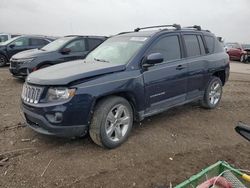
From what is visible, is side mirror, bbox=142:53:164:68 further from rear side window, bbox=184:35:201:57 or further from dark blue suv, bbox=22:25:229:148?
rear side window, bbox=184:35:201:57

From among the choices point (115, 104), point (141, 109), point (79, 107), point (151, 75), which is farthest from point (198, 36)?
point (79, 107)

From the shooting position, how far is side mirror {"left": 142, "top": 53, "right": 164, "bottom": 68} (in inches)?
188

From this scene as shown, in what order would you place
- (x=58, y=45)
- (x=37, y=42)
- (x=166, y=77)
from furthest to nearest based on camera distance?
1. (x=37, y=42)
2. (x=58, y=45)
3. (x=166, y=77)

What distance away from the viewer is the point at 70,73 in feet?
14.1

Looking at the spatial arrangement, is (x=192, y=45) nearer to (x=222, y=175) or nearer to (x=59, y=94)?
(x=59, y=94)

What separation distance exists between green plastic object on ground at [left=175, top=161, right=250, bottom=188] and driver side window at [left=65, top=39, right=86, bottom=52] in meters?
8.49

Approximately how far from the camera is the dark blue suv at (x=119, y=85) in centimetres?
409

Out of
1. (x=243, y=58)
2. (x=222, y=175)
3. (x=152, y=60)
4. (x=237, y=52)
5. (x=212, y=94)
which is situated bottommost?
(x=243, y=58)

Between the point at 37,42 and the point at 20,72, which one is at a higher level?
the point at 37,42

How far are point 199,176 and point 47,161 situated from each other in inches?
90.2

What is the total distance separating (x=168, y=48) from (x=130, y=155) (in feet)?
7.42

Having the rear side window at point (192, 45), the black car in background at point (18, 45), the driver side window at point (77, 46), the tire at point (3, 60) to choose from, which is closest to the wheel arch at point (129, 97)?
the rear side window at point (192, 45)

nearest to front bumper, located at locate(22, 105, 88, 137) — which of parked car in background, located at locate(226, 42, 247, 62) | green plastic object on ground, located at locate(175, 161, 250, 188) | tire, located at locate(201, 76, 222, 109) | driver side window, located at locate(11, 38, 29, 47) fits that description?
green plastic object on ground, located at locate(175, 161, 250, 188)

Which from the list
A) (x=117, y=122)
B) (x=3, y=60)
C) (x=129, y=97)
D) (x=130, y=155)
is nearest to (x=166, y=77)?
(x=129, y=97)
